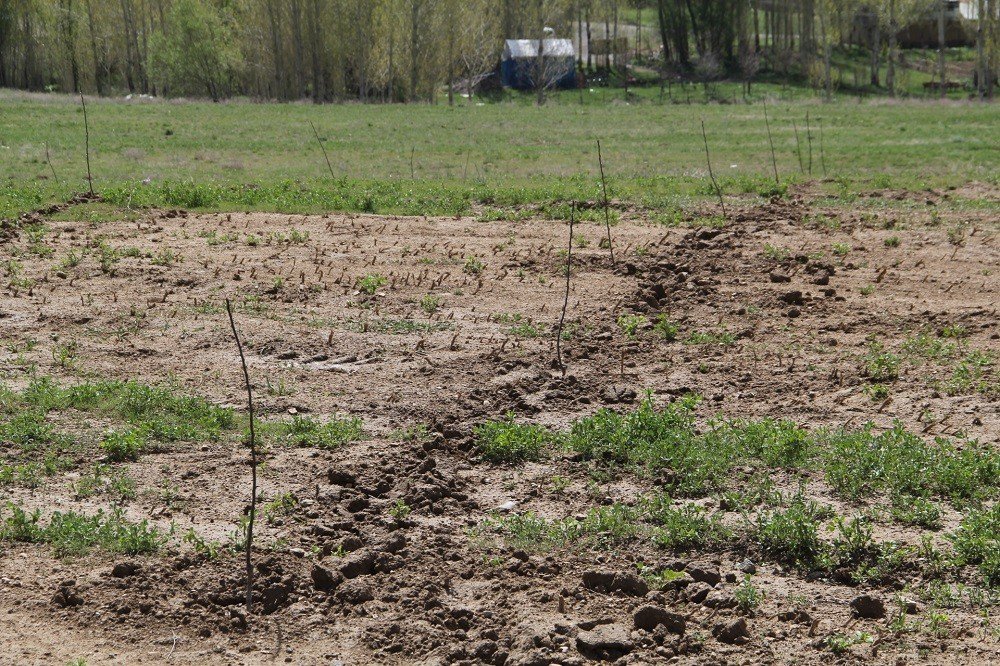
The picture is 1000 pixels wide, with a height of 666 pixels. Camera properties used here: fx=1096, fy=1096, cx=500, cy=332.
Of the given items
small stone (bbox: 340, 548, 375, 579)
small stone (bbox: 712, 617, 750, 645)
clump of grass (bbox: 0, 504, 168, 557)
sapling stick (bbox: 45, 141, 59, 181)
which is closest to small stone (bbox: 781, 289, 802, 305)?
small stone (bbox: 712, 617, 750, 645)

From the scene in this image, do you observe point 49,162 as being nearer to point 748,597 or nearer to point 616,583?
point 616,583

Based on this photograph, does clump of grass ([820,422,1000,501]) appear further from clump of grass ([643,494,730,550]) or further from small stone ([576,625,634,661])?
small stone ([576,625,634,661])

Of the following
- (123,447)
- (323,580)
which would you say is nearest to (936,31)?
(123,447)

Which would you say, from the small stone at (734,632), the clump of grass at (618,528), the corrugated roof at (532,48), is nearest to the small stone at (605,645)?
the small stone at (734,632)

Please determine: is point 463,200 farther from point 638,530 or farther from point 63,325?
point 638,530

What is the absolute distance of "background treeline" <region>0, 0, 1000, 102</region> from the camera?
54.1 m

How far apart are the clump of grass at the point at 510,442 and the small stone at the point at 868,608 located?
2426 millimetres

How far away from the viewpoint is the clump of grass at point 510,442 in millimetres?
7043

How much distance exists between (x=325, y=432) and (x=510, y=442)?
4.11 ft

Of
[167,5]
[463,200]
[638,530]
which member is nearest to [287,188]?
[463,200]

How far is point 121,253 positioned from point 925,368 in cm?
873

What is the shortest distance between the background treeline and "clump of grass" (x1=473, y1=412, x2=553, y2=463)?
47.1m

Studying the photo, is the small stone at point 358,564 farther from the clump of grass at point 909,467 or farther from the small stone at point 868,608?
the clump of grass at point 909,467

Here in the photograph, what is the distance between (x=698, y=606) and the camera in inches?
204
